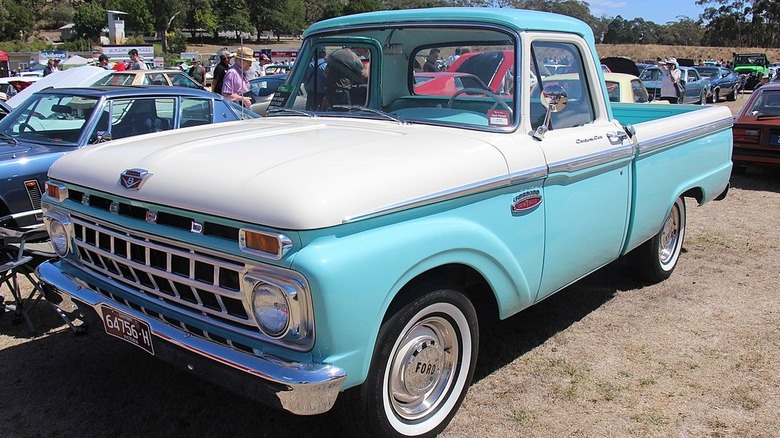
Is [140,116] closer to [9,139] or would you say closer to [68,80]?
[9,139]

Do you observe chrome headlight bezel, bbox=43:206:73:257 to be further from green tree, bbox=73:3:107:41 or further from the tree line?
green tree, bbox=73:3:107:41

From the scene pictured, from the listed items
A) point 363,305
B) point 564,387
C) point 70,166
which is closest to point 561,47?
point 564,387

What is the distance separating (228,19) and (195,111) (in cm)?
9339

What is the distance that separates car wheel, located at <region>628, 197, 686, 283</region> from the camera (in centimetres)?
484

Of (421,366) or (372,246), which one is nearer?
(372,246)

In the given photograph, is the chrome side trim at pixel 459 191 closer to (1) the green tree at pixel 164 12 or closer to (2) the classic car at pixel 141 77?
(2) the classic car at pixel 141 77

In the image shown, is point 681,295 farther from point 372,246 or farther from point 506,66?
point 372,246

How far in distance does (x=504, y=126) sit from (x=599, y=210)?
0.89m

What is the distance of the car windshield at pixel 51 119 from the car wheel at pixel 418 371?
454cm

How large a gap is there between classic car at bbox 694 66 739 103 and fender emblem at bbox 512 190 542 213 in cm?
2211

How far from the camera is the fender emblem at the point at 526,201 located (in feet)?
10.0

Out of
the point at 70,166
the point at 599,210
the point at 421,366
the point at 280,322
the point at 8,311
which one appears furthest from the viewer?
the point at 8,311

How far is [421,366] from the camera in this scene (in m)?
2.83

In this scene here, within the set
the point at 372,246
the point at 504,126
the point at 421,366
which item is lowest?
the point at 421,366
